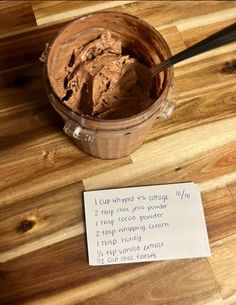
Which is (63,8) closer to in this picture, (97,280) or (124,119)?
(124,119)

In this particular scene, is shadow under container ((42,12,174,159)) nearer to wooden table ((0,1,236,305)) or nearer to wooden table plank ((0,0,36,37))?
wooden table ((0,1,236,305))

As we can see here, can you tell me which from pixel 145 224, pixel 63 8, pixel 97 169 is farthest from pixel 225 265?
pixel 63 8

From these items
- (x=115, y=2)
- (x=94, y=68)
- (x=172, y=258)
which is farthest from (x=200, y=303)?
(x=115, y=2)

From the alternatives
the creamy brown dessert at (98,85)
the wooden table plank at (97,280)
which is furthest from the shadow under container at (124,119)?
the wooden table plank at (97,280)

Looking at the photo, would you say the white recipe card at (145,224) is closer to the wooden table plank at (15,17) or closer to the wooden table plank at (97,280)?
the wooden table plank at (97,280)

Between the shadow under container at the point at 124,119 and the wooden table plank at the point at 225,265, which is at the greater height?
the shadow under container at the point at 124,119
